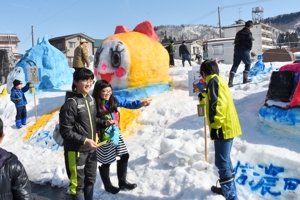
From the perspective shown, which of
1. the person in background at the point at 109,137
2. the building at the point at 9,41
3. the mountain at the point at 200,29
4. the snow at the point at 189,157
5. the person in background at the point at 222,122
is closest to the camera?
the person in background at the point at 222,122

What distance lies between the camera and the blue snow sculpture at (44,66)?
1203 cm

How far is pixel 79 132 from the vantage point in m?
3.11

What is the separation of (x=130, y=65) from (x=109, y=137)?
4116 mm

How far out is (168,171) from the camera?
438 centimetres

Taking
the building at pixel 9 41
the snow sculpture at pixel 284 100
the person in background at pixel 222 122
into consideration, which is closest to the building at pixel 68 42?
the building at pixel 9 41

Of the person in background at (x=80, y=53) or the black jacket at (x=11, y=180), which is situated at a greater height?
the person in background at (x=80, y=53)

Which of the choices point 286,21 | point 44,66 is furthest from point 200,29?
point 44,66

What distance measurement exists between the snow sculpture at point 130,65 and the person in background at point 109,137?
11.7ft

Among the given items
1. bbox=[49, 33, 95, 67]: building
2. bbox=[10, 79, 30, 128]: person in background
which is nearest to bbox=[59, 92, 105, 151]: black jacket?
bbox=[10, 79, 30, 128]: person in background

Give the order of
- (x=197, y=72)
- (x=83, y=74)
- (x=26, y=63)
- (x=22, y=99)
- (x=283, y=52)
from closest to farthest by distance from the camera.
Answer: (x=83, y=74), (x=197, y=72), (x=22, y=99), (x=26, y=63), (x=283, y=52)

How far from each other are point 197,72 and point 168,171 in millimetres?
2093

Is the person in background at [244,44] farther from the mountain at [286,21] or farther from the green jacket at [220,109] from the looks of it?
the mountain at [286,21]

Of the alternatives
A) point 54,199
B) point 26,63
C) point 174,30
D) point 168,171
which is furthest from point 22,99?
point 174,30

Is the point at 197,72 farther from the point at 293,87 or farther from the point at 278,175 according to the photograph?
the point at 278,175
